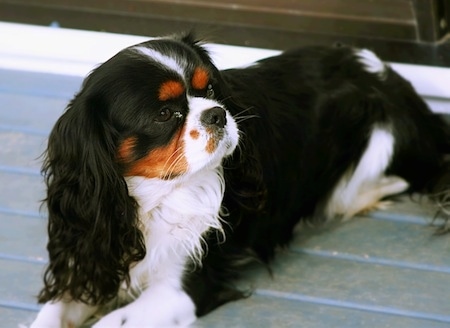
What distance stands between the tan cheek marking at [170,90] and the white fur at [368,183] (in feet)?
3.12

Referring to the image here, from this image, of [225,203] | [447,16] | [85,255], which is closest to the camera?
[85,255]

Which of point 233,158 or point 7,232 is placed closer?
point 233,158

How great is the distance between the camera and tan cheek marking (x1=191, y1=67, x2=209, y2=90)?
8.39ft

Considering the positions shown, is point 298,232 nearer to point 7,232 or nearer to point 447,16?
point 7,232

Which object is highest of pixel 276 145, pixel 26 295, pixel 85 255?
pixel 276 145

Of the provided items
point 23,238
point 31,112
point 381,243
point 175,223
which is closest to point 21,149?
point 31,112

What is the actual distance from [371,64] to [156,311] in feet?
3.81

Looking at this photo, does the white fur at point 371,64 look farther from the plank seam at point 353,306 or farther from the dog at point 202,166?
the plank seam at point 353,306

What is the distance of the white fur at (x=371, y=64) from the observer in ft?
11.0

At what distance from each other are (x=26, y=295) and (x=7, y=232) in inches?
13.8

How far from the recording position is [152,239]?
9.20 feet

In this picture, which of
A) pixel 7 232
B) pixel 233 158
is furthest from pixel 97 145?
pixel 7 232

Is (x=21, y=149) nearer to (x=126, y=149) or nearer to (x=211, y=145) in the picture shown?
(x=126, y=149)

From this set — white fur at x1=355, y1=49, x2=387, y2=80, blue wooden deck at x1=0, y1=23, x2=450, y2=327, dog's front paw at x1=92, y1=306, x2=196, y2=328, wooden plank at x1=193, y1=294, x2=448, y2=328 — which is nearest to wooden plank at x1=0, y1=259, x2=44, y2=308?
blue wooden deck at x1=0, y1=23, x2=450, y2=327
